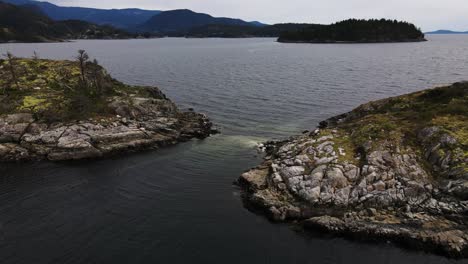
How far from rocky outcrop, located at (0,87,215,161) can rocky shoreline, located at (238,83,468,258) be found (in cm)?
2421

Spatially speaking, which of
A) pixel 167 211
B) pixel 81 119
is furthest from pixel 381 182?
pixel 81 119

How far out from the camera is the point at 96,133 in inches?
2447

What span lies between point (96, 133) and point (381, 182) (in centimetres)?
4825

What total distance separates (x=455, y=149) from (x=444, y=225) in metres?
12.0

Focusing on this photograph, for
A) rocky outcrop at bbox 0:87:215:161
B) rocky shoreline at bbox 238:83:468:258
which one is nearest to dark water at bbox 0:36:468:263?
rocky shoreline at bbox 238:83:468:258

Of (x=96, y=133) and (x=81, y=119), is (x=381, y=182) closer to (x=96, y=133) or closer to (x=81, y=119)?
(x=96, y=133)

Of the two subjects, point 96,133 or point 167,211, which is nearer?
point 167,211

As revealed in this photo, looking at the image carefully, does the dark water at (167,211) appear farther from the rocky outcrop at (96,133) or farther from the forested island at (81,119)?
the forested island at (81,119)

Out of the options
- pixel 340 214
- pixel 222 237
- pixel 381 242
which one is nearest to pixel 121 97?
pixel 222 237

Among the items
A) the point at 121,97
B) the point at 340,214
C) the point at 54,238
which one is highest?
the point at 121,97

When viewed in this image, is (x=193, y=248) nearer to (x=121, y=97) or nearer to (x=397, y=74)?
(x=121, y=97)

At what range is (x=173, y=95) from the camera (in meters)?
102

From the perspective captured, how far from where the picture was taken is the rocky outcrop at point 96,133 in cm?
5853

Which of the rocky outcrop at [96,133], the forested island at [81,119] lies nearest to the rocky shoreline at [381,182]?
the rocky outcrop at [96,133]
